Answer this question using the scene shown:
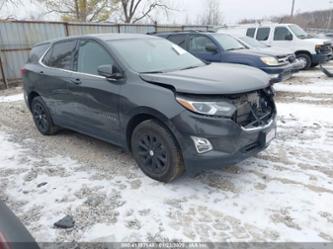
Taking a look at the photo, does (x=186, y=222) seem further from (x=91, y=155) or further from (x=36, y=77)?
(x=36, y=77)

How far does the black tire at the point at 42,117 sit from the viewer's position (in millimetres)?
4898

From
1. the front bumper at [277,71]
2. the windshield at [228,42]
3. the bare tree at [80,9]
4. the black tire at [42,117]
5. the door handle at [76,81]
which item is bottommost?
the black tire at [42,117]

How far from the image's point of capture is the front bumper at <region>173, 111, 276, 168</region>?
9.43ft

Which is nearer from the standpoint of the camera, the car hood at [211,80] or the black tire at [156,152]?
the car hood at [211,80]

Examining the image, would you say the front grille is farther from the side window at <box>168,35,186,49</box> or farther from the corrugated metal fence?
the corrugated metal fence

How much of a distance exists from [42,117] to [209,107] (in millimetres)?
3384

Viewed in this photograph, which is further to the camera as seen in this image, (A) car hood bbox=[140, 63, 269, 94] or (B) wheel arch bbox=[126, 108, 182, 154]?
(B) wheel arch bbox=[126, 108, 182, 154]

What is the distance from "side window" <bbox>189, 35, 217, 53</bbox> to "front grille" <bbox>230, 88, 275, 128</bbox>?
4.98 m

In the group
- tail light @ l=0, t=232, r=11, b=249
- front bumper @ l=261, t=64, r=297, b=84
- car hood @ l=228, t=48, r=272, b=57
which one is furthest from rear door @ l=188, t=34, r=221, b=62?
tail light @ l=0, t=232, r=11, b=249

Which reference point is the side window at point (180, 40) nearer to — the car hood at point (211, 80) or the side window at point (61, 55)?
the side window at point (61, 55)

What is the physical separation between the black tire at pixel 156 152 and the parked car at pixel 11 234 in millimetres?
1719

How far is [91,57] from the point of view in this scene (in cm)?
395

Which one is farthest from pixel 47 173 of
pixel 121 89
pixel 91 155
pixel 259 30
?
pixel 259 30

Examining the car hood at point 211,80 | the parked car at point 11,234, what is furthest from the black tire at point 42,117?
the parked car at point 11,234
